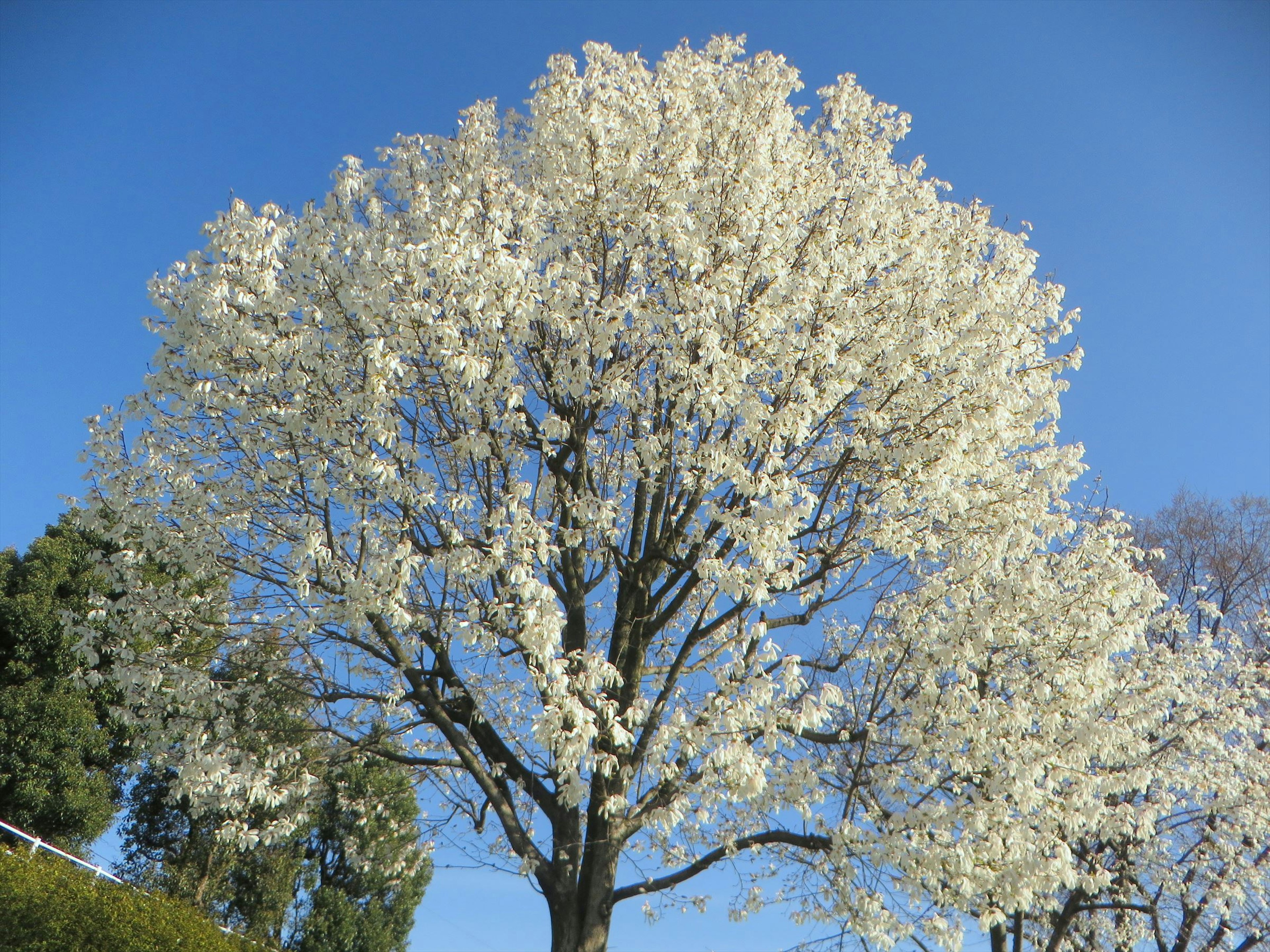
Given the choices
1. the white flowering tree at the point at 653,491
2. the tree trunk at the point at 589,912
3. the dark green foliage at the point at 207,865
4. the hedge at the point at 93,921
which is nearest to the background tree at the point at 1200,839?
the white flowering tree at the point at 653,491

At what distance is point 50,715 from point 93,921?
13.5 meters

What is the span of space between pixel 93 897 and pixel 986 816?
10036 mm

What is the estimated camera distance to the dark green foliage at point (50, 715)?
2011 cm

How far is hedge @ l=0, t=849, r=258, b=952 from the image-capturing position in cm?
937

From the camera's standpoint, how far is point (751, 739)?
8.66 metres

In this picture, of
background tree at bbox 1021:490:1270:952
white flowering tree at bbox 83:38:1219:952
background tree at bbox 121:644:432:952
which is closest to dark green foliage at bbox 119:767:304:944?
background tree at bbox 121:644:432:952

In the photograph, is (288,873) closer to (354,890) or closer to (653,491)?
(354,890)

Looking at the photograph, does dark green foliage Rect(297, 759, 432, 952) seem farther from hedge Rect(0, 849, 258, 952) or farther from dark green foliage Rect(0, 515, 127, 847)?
hedge Rect(0, 849, 258, 952)

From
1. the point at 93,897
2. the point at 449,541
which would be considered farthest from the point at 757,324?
the point at 93,897

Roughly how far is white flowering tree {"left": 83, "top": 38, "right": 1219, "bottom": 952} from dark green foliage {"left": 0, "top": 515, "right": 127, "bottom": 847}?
12.7 meters

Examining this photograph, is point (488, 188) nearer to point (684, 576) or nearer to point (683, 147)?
point (683, 147)

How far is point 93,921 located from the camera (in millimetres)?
9680

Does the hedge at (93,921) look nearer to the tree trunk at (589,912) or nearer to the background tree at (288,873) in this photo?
the tree trunk at (589,912)

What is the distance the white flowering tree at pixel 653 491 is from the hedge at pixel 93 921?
4.80 feet
